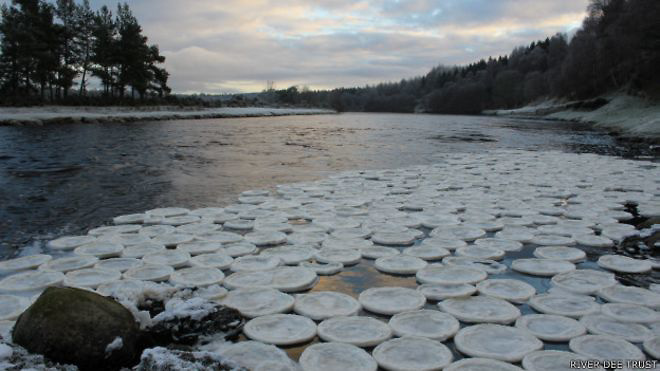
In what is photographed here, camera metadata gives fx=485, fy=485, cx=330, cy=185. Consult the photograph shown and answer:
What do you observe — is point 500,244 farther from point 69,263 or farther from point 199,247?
point 69,263

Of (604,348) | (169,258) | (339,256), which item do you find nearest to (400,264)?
(339,256)

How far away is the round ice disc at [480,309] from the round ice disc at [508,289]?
0.34 feet

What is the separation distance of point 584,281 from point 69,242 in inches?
196

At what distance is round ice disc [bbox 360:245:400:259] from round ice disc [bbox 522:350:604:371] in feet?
6.68

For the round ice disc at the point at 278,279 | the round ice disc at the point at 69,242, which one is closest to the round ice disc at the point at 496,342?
the round ice disc at the point at 278,279

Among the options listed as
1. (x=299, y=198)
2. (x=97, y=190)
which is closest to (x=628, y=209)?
(x=299, y=198)

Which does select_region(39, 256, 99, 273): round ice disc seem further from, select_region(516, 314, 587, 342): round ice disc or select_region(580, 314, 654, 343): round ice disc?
select_region(580, 314, 654, 343): round ice disc

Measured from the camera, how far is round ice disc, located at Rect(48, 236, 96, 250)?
4.96m

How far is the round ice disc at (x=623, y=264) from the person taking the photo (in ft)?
14.0

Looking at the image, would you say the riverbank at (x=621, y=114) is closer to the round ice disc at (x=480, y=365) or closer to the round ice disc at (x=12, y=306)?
the round ice disc at (x=480, y=365)

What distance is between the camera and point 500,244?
510 cm

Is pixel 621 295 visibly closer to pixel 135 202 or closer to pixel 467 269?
pixel 467 269

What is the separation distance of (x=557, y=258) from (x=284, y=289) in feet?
8.75

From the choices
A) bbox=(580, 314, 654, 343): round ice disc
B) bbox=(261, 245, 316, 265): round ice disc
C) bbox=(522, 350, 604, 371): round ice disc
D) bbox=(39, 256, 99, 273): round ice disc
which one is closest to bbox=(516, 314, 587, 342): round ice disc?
bbox=(580, 314, 654, 343): round ice disc
